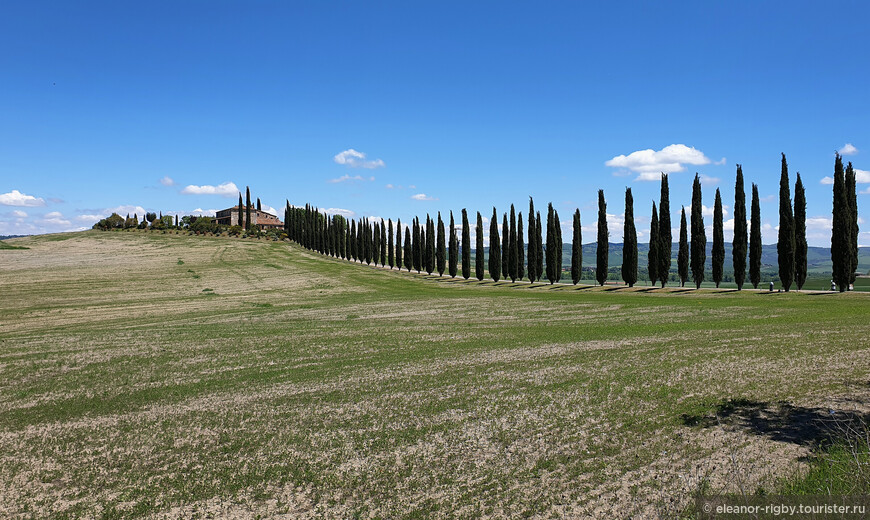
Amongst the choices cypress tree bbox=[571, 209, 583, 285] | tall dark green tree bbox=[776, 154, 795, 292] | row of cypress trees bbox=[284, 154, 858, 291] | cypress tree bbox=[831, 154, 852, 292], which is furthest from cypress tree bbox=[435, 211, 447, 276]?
cypress tree bbox=[831, 154, 852, 292]

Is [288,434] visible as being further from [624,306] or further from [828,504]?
[624,306]

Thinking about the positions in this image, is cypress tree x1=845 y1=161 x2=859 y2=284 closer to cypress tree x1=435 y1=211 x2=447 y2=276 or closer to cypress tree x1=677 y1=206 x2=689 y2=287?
cypress tree x1=677 y1=206 x2=689 y2=287

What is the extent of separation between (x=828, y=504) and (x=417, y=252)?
72958mm

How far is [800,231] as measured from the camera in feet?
141

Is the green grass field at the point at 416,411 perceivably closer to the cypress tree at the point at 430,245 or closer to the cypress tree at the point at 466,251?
the cypress tree at the point at 466,251

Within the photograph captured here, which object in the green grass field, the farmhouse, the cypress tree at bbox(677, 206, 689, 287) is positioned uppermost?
the farmhouse

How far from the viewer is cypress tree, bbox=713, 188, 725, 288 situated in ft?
157

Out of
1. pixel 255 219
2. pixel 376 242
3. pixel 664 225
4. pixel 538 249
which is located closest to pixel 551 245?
pixel 538 249

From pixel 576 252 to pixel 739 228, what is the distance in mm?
17029

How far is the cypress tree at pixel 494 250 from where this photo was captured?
213 ft

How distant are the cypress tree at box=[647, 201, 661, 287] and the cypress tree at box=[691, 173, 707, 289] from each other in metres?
3.41

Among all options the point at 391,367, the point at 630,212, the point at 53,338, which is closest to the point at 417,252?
the point at 630,212

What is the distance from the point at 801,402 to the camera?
1038 cm

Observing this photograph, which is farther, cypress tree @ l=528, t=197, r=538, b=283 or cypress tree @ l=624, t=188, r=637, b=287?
cypress tree @ l=528, t=197, r=538, b=283
